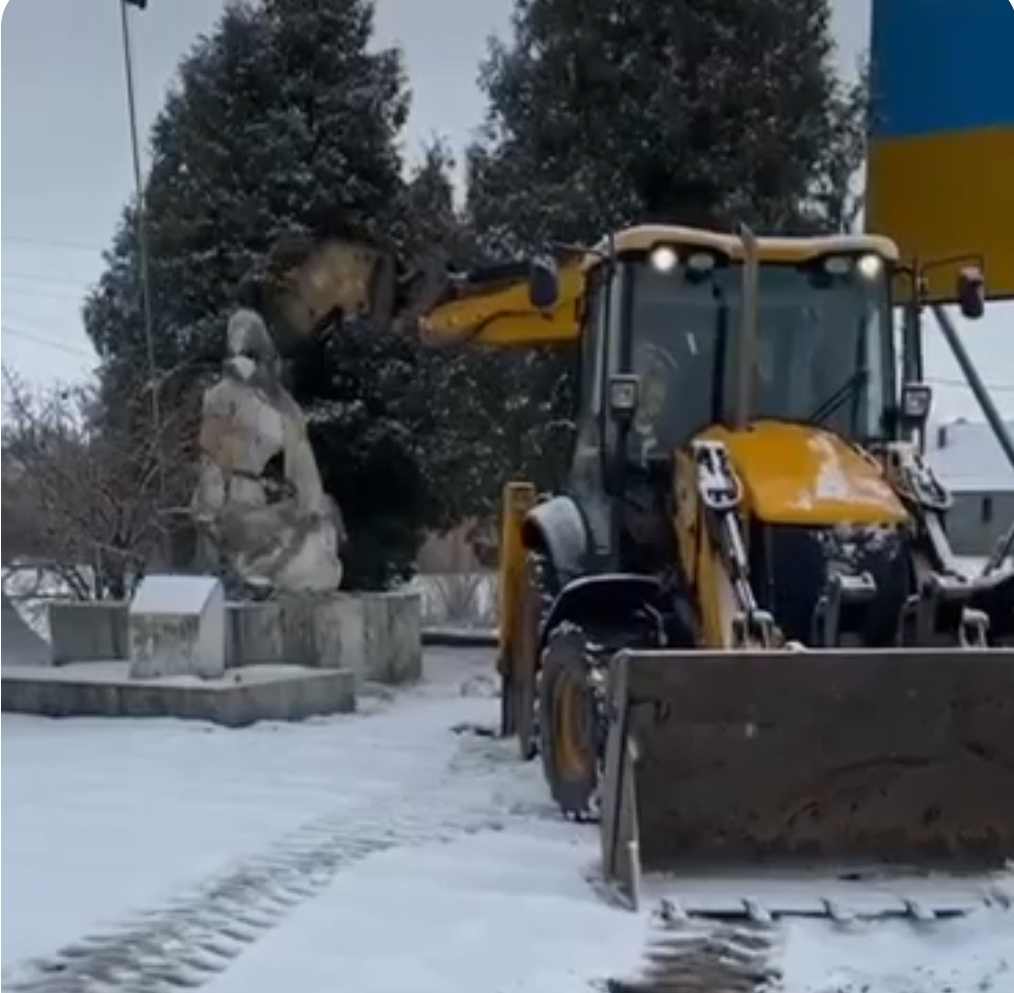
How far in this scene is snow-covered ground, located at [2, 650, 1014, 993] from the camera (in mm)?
4496

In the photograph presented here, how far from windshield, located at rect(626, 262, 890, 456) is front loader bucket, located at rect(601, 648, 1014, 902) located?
1.71 metres

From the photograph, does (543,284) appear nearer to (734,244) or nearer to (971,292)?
(734,244)

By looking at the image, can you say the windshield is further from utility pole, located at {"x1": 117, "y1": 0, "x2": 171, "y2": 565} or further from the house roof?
the house roof

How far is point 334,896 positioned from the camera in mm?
5336

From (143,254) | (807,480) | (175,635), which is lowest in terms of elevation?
(175,635)

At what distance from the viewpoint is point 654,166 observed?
15.4 metres

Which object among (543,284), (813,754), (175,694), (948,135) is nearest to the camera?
(813,754)

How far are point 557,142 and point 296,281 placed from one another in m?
2.96

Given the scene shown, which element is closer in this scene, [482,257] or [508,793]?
[508,793]

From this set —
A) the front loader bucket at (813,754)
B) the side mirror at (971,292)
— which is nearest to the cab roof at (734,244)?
the side mirror at (971,292)

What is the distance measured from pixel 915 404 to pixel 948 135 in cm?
455

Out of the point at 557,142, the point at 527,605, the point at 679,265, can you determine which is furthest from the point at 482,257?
the point at 679,265

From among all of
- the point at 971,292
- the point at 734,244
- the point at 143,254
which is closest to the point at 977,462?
the point at 143,254

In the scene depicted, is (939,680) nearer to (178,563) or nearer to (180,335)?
(178,563)
